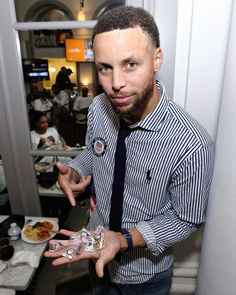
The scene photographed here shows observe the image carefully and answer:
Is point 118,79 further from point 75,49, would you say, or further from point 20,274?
point 20,274

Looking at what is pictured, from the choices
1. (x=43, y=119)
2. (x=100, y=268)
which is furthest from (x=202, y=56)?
(x=43, y=119)

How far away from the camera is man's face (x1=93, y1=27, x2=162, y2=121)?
695mm

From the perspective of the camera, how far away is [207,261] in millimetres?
991

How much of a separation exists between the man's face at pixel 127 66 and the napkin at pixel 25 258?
972 millimetres

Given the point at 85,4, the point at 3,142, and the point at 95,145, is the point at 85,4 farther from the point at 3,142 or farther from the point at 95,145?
the point at 3,142

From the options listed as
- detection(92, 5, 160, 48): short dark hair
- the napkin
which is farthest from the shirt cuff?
the napkin

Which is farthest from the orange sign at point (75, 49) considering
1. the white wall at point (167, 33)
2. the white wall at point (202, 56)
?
the white wall at point (202, 56)

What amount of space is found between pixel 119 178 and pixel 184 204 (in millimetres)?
243

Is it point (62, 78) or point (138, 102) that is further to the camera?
point (62, 78)

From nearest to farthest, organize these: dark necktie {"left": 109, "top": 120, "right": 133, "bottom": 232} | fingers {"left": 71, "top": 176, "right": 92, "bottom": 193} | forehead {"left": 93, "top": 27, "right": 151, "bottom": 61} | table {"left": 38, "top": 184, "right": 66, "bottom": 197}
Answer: forehead {"left": 93, "top": 27, "right": 151, "bottom": 61}
dark necktie {"left": 109, "top": 120, "right": 133, "bottom": 232}
fingers {"left": 71, "top": 176, "right": 92, "bottom": 193}
table {"left": 38, "top": 184, "right": 66, "bottom": 197}

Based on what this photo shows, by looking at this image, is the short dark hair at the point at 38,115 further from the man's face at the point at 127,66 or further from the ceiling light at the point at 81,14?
the man's face at the point at 127,66

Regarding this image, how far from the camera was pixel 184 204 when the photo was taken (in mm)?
832

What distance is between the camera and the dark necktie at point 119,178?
0.91 meters

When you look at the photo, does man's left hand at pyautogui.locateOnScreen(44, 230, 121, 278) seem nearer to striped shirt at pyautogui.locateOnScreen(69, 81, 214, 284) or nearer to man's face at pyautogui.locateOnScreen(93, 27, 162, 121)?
striped shirt at pyautogui.locateOnScreen(69, 81, 214, 284)
